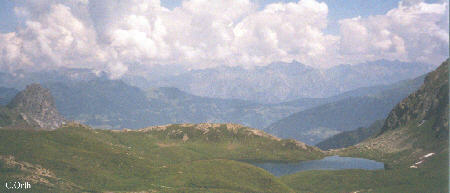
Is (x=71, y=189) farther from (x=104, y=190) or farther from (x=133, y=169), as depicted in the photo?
(x=133, y=169)

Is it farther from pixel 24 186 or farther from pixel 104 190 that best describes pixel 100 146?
pixel 24 186

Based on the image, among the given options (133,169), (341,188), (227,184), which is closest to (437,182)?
(341,188)

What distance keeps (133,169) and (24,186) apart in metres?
43.3

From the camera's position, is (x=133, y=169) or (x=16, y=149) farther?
(x=133, y=169)

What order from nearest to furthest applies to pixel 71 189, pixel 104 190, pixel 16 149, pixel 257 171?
pixel 71 189 → pixel 104 190 → pixel 16 149 → pixel 257 171

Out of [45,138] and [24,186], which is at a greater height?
[45,138]

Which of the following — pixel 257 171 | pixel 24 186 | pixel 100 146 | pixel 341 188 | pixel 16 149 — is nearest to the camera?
pixel 24 186

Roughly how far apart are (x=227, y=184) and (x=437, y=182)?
355 ft

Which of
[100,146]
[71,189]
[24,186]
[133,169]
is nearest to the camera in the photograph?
[24,186]

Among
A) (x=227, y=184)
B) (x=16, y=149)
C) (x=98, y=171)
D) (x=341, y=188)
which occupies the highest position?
(x=16, y=149)

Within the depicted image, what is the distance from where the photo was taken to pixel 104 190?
3622 inches

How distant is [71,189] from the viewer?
85750mm

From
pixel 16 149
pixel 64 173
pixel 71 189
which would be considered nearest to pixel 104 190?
pixel 71 189

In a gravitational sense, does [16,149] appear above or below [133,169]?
above
